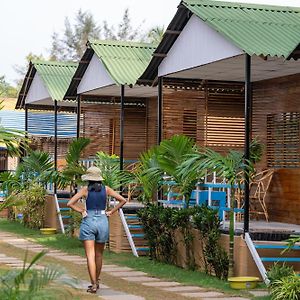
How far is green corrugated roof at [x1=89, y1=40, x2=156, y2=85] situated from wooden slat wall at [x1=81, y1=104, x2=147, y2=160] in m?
2.85

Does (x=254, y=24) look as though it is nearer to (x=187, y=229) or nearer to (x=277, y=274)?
(x=187, y=229)

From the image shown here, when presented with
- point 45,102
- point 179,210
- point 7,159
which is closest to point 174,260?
point 179,210

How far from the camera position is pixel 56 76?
23.2 meters

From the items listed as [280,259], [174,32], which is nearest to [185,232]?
[280,259]

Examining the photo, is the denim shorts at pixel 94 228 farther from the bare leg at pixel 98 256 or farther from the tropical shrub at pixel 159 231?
the tropical shrub at pixel 159 231

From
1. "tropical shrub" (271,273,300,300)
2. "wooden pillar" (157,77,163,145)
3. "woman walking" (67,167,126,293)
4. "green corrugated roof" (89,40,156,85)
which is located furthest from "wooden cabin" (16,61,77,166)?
"tropical shrub" (271,273,300,300)

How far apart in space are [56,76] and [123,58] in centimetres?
513

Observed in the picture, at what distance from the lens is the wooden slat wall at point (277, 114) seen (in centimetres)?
1498

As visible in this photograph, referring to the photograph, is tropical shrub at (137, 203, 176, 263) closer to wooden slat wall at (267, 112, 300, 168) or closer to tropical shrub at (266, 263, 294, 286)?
wooden slat wall at (267, 112, 300, 168)

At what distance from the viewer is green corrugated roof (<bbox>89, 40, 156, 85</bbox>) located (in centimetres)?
1750

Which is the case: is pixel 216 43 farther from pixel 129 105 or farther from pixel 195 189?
pixel 129 105

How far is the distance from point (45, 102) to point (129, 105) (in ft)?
11.9

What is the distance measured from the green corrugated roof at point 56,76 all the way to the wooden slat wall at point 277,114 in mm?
6970

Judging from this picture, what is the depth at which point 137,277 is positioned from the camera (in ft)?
42.3
